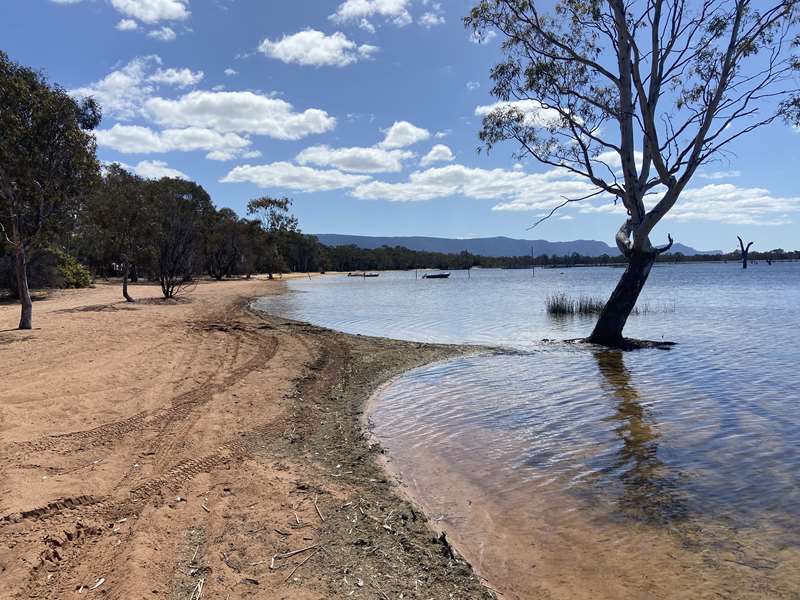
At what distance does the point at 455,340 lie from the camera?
16.4 metres

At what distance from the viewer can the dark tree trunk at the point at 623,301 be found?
15102 mm

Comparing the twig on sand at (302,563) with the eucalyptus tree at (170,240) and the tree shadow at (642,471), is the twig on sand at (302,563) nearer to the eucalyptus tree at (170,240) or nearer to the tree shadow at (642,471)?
the tree shadow at (642,471)

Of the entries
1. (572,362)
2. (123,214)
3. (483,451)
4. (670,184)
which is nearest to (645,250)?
(670,184)

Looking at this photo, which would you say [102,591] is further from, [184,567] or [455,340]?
[455,340]

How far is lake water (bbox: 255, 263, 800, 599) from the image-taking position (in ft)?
12.4

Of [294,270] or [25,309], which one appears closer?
[25,309]

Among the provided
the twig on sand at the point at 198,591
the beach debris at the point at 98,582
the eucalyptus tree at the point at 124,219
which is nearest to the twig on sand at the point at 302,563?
the twig on sand at the point at 198,591

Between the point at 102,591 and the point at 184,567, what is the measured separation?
19.0 inches

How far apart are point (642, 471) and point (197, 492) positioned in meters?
4.71

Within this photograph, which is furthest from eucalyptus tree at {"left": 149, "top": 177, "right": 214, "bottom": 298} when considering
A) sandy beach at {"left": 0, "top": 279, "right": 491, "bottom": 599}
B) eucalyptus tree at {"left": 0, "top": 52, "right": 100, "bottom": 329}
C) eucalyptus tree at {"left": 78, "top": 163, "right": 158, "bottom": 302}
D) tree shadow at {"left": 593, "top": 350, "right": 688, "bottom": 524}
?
tree shadow at {"left": 593, "top": 350, "right": 688, "bottom": 524}

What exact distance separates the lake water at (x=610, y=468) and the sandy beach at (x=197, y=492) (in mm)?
563

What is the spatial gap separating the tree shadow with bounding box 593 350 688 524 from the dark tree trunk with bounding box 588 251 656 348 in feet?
21.7

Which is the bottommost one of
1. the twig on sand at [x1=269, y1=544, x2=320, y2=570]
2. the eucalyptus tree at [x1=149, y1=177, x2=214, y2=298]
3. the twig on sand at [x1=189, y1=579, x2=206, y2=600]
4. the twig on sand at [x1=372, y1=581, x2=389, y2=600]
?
the twig on sand at [x1=372, y1=581, x2=389, y2=600]

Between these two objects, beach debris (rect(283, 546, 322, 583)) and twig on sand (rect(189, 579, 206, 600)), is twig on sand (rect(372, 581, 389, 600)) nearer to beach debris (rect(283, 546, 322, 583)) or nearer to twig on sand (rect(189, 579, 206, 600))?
beach debris (rect(283, 546, 322, 583))
